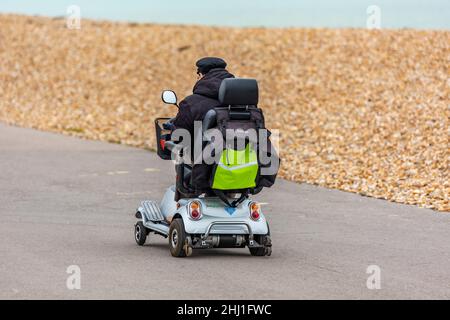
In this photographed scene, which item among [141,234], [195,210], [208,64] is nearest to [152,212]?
[141,234]

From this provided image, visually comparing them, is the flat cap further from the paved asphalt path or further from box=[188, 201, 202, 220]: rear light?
the paved asphalt path

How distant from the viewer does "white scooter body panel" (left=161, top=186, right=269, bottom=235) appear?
9.32 m

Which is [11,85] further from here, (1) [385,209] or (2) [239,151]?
(2) [239,151]

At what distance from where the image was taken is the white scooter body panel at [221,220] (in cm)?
932

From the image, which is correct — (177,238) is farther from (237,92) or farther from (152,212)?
(237,92)

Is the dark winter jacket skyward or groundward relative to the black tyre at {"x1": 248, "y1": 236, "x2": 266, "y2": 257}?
skyward

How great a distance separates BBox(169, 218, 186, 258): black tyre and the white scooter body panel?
2.7 inches

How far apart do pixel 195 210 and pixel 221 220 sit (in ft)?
0.91

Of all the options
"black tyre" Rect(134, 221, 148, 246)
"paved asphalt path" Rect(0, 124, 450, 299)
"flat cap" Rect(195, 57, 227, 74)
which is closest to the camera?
"paved asphalt path" Rect(0, 124, 450, 299)

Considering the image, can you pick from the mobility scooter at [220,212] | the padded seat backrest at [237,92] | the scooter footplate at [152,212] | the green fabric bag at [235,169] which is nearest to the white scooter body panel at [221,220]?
the mobility scooter at [220,212]

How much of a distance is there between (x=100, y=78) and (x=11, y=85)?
8.98 feet

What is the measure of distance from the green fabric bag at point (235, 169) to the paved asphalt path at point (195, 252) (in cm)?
79

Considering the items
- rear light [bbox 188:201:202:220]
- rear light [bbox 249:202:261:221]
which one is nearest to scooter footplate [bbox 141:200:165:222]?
rear light [bbox 188:201:202:220]

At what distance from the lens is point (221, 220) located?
9.40 meters
